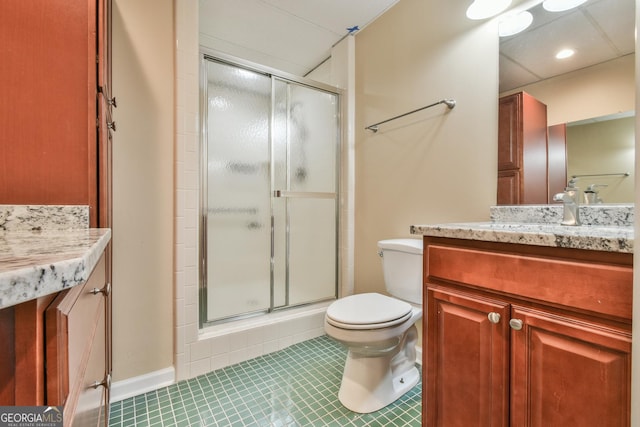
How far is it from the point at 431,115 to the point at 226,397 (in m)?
1.92

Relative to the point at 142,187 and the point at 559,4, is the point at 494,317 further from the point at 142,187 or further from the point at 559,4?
the point at 142,187

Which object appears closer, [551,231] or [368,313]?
[551,231]

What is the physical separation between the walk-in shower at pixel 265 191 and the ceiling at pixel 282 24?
432 millimetres

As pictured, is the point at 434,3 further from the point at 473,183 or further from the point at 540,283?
the point at 540,283

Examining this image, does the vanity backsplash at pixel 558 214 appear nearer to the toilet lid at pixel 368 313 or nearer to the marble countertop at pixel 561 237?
the marble countertop at pixel 561 237

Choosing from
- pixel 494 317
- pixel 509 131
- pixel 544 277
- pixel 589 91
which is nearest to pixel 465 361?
pixel 494 317

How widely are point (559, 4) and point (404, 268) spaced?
137 cm

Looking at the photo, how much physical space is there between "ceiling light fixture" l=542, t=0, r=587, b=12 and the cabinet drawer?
46.5 inches

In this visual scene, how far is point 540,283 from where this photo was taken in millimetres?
764

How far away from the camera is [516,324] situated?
2.63ft

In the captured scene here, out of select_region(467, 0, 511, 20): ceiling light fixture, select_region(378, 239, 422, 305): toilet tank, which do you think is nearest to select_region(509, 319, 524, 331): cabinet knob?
select_region(378, 239, 422, 305): toilet tank

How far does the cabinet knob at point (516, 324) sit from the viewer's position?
0.80 m


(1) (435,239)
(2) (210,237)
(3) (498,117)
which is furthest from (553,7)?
(2) (210,237)

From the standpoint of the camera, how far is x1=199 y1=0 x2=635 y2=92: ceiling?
116 centimetres
